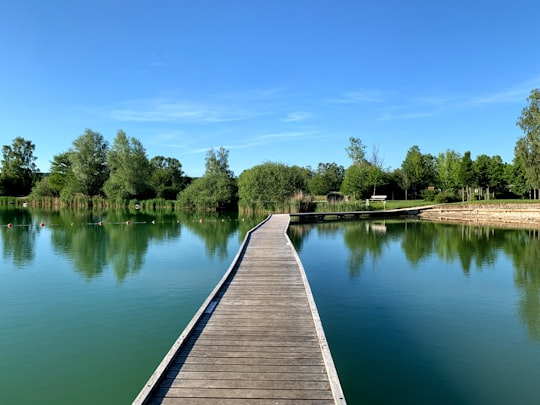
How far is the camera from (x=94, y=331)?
6992mm

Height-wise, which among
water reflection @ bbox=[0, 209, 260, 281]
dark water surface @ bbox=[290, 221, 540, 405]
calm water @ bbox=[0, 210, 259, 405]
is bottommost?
dark water surface @ bbox=[290, 221, 540, 405]

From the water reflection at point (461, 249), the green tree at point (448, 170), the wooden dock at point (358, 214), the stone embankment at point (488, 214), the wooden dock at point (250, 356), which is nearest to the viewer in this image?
the wooden dock at point (250, 356)

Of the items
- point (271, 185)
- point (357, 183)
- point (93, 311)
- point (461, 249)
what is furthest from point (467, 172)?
point (93, 311)

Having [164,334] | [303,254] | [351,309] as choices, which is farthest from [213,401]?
[303,254]

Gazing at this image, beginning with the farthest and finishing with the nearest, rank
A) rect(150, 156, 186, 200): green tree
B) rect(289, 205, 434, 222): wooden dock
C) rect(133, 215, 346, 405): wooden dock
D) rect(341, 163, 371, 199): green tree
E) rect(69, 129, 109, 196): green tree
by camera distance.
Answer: rect(150, 156, 186, 200): green tree < rect(69, 129, 109, 196): green tree < rect(341, 163, 371, 199): green tree < rect(289, 205, 434, 222): wooden dock < rect(133, 215, 346, 405): wooden dock

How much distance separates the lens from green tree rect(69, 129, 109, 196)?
4922 centimetres

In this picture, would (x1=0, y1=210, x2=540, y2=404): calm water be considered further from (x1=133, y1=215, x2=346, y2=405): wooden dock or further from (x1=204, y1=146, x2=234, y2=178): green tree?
(x1=204, y1=146, x2=234, y2=178): green tree

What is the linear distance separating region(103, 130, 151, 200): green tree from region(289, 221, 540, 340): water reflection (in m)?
30.1

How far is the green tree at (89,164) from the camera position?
49.2 metres

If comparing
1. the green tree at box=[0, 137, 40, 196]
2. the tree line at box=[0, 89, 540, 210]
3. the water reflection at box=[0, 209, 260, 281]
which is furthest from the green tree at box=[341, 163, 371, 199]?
the green tree at box=[0, 137, 40, 196]

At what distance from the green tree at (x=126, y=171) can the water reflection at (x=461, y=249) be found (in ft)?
98.7

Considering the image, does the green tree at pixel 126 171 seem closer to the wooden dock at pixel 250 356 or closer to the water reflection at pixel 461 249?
the water reflection at pixel 461 249

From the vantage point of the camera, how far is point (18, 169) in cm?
6197

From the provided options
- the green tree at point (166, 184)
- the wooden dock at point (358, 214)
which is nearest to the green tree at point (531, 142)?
the wooden dock at point (358, 214)
